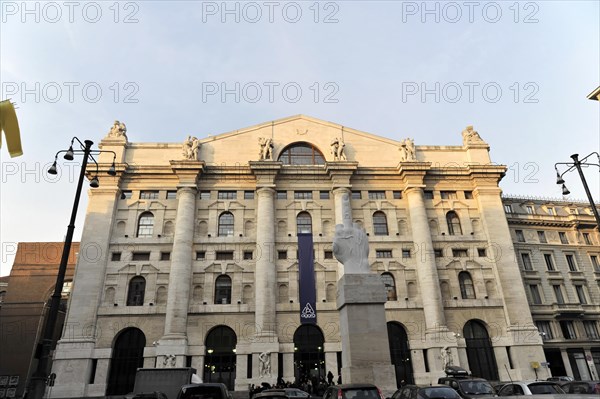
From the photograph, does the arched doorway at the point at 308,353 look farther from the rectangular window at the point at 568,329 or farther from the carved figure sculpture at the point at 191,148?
the rectangular window at the point at 568,329

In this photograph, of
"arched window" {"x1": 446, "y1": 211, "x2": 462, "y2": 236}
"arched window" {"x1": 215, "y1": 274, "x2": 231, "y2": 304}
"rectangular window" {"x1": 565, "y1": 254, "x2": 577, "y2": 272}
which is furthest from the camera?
"rectangular window" {"x1": 565, "y1": 254, "x2": 577, "y2": 272}

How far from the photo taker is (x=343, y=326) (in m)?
17.9

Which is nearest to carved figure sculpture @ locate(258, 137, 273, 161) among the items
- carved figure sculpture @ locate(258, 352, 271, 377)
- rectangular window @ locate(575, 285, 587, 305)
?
carved figure sculpture @ locate(258, 352, 271, 377)

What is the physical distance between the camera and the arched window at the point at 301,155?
42.7 metres

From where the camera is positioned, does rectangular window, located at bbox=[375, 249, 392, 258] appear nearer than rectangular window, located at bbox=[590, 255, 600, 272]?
Yes

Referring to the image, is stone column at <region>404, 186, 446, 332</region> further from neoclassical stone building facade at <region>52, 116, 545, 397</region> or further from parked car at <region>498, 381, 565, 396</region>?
parked car at <region>498, 381, 565, 396</region>

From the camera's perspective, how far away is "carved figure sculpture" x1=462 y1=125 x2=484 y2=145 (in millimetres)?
44531

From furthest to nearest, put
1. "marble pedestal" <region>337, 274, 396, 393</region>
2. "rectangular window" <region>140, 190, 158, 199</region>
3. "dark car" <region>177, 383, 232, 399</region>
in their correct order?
1. "rectangular window" <region>140, 190, 158, 199</region>
2. "marble pedestal" <region>337, 274, 396, 393</region>
3. "dark car" <region>177, 383, 232, 399</region>

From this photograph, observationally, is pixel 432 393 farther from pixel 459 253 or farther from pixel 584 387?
pixel 459 253

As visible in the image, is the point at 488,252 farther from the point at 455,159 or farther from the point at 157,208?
the point at 157,208

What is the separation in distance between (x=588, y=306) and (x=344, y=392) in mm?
41736

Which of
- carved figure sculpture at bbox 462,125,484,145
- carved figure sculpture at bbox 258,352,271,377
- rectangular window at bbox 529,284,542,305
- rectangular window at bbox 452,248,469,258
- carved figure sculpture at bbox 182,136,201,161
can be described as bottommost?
carved figure sculpture at bbox 258,352,271,377

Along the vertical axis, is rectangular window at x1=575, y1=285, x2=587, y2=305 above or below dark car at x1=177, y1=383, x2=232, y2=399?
above

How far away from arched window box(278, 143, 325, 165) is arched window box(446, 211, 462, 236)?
46.0 feet
